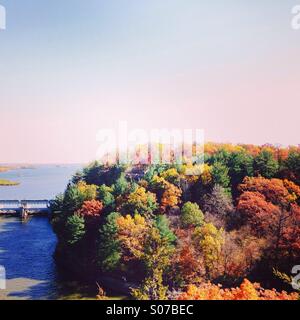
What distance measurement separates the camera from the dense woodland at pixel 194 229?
11266 mm

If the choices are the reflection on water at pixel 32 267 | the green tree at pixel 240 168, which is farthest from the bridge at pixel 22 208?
the green tree at pixel 240 168

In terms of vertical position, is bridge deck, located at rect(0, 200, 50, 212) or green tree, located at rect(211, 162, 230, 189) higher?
green tree, located at rect(211, 162, 230, 189)

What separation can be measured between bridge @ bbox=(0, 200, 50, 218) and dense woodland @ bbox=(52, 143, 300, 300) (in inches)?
307

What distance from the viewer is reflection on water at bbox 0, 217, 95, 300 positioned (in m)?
13.0

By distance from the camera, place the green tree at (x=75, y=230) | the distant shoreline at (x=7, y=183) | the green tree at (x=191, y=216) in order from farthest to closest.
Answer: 1. the distant shoreline at (x=7, y=183)
2. the green tree at (x=75, y=230)
3. the green tree at (x=191, y=216)

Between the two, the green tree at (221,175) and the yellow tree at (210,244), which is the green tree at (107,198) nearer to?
the green tree at (221,175)

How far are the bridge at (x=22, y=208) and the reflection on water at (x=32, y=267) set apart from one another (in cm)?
373

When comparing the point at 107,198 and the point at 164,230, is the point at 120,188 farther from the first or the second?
the point at 164,230

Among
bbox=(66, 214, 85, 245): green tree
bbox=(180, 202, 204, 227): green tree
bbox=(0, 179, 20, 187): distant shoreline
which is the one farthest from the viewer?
bbox=(0, 179, 20, 187): distant shoreline

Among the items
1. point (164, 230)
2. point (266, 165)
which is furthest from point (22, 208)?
point (266, 165)

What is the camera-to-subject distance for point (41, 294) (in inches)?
505

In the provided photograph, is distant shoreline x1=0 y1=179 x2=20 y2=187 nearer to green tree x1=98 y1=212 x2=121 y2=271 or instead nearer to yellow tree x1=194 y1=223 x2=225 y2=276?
green tree x1=98 y1=212 x2=121 y2=271

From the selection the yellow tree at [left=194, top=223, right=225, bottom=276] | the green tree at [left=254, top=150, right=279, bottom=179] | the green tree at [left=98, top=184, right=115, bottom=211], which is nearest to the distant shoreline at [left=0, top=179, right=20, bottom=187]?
the green tree at [left=98, top=184, right=115, bottom=211]
